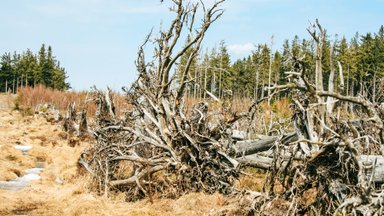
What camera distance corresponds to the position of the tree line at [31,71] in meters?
65.1

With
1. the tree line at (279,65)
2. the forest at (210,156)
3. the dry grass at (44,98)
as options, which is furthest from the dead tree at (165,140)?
the tree line at (279,65)

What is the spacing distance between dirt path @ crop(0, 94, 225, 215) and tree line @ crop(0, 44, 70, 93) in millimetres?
50291

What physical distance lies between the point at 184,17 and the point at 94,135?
3.54m

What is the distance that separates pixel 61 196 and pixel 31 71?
195 feet

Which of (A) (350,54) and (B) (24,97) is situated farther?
(A) (350,54)

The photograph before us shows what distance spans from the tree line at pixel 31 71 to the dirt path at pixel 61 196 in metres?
50.3

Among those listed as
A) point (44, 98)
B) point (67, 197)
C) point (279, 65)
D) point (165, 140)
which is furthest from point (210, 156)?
point (279, 65)

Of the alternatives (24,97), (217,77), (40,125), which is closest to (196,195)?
(40,125)

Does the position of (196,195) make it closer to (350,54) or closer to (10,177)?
(10,177)

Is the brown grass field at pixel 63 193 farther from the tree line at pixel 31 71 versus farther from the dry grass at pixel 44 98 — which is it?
the tree line at pixel 31 71

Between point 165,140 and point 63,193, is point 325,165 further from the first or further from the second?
point 63,193

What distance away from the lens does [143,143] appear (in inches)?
389

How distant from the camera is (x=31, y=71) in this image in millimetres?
64938

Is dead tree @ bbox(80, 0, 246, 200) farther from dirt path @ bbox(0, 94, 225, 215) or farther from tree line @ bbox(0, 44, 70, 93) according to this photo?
tree line @ bbox(0, 44, 70, 93)
